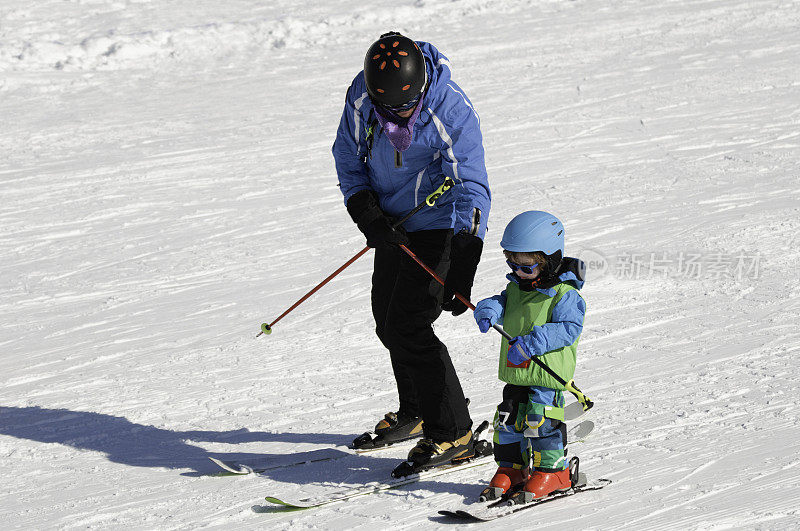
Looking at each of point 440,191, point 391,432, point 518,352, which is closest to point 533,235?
point 518,352

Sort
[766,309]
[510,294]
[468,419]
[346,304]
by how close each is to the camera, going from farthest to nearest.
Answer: [346,304] → [766,309] → [468,419] → [510,294]

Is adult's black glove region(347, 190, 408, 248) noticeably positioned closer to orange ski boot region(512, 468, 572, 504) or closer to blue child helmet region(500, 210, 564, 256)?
blue child helmet region(500, 210, 564, 256)

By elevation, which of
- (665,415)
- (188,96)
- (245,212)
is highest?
(188,96)

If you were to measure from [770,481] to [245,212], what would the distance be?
6299 mm

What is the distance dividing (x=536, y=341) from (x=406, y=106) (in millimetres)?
1060

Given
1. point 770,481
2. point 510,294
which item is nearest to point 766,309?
point 770,481

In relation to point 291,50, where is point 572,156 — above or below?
below

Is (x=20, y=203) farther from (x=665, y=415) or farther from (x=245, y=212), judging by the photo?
(x=665, y=415)

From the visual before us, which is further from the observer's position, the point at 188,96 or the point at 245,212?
the point at 188,96

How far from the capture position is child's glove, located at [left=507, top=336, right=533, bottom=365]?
362 cm

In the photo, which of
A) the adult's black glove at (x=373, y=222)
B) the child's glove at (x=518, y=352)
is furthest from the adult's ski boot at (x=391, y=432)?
the child's glove at (x=518, y=352)

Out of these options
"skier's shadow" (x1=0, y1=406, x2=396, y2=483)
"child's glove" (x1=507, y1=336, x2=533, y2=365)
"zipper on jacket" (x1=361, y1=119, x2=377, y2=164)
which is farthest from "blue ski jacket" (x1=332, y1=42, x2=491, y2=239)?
"skier's shadow" (x1=0, y1=406, x2=396, y2=483)

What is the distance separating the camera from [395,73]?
3771 mm

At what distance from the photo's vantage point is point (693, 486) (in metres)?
4.00
